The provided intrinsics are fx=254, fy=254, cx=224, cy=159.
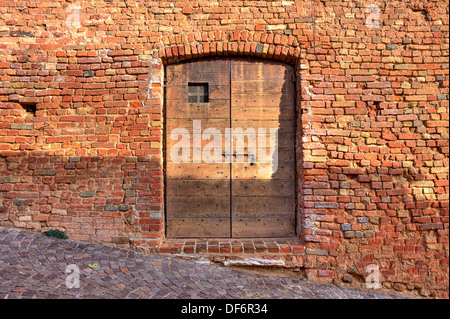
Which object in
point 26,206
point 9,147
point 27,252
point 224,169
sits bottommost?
point 27,252

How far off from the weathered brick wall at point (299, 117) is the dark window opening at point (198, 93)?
0.40 metres

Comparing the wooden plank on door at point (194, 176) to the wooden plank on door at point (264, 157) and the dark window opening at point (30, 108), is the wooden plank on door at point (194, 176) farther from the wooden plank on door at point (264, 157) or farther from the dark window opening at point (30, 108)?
the dark window opening at point (30, 108)

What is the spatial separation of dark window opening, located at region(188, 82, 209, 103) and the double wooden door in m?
0.05

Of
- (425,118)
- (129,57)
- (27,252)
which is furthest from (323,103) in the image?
(27,252)

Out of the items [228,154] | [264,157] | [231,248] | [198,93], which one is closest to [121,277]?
[231,248]

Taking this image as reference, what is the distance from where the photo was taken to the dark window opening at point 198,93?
361 cm

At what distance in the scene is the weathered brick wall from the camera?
3.26 metres

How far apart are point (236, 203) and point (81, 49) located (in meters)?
2.98

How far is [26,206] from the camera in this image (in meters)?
3.34

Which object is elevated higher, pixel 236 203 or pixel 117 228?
pixel 236 203

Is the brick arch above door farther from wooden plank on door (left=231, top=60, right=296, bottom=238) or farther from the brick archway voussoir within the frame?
wooden plank on door (left=231, top=60, right=296, bottom=238)

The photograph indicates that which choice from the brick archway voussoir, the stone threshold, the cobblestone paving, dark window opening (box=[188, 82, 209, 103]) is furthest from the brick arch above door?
the cobblestone paving

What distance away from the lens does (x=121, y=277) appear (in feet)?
9.09

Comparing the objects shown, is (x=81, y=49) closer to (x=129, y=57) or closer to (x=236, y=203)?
(x=129, y=57)
